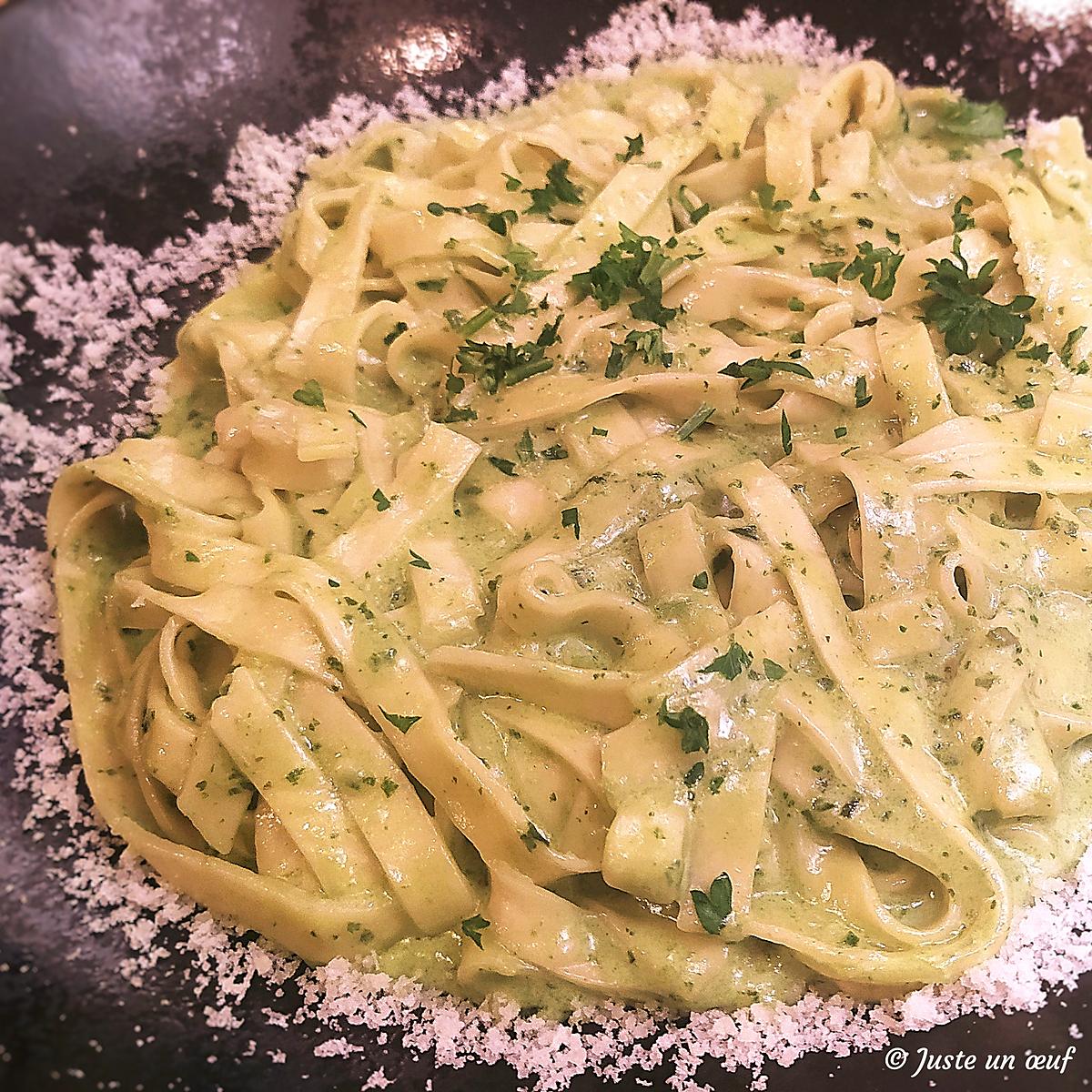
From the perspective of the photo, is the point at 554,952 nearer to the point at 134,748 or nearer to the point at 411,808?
the point at 411,808

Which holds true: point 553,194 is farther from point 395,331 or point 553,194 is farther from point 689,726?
point 689,726

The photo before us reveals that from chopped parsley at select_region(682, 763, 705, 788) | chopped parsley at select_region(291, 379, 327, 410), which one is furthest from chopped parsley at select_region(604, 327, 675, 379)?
chopped parsley at select_region(682, 763, 705, 788)

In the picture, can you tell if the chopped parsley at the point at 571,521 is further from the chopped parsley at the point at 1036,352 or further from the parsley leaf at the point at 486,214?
the chopped parsley at the point at 1036,352

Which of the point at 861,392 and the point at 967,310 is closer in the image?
the point at 861,392

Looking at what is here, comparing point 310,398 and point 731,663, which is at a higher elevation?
point 310,398


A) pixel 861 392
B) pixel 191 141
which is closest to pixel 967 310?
pixel 861 392

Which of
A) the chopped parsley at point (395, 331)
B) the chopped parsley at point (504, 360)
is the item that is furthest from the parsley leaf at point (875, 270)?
the chopped parsley at point (395, 331)

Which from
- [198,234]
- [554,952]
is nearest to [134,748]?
[554,952]
